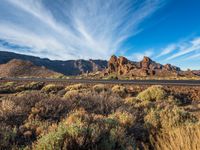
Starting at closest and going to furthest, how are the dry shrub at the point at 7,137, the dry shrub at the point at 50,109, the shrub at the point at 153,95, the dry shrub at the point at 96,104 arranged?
the dry shrub at the point at 7,137 → the dry shrub at the point at 50,109 → the dry shrub at the point at 96,104 → the shrub at the point at 153,95

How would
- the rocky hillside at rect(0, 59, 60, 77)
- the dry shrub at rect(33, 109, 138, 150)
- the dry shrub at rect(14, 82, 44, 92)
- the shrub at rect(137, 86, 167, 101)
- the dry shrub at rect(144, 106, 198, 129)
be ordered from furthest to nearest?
the rocky hillside at rect(0, 59, 60, 77), the dry shrub at rect(14, 82, 44, 92), the shrub at rect(137, 86, 167, 101), the dry shrub at rect(144, 106, 198, 129), the dry shrub at rect(33, 109, 138, 150)

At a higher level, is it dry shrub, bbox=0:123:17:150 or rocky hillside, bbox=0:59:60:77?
rocky hillside, bbox=0:59:60:77

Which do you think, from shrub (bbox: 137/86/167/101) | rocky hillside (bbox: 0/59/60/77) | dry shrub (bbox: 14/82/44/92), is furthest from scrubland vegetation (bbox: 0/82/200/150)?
rocky hillside (bbox: 0/59/60/77)

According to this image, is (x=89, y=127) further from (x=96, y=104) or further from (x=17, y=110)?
(x=96, y=104)

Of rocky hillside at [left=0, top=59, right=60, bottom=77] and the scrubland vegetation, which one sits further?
rocky hillside at [left=0, top=59, right=60, bottom=77]

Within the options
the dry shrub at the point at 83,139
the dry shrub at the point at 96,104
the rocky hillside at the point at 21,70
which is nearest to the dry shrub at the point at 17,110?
the dry shrub at the point at 96,104

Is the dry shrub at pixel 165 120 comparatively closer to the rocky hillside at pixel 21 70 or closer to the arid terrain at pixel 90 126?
the arid terrain at pixel 90 126

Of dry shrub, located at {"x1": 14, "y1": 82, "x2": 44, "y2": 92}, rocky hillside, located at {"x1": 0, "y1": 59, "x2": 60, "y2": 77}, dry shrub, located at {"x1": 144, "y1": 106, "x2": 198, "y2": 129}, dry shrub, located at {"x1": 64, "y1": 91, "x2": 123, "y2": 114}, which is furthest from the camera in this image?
rocky hillside, located at {"x1": 0, "y1": 59, "x2": 60, "y2": 77}

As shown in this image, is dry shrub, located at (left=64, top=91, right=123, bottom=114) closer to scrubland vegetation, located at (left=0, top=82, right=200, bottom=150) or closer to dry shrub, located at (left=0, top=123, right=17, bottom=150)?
scrubland vegetation, located at (left=0, top=82, right=200, bottom=150)

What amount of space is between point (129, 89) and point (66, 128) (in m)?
16.4

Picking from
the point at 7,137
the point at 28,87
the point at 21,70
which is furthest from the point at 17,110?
the point at 21,70

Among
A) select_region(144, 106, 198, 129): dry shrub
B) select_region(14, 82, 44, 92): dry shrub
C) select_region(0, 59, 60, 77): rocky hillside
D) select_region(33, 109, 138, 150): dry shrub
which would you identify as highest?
select_region(0, 59, 60, 77): rocky hillside

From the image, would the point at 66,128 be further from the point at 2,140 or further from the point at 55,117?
the point at 55,117

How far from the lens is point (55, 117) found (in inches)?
391
